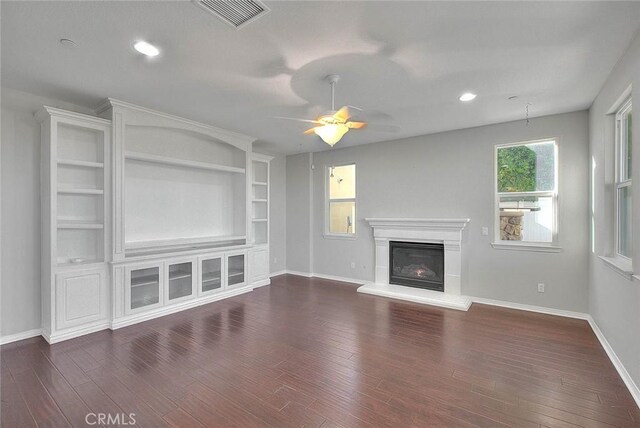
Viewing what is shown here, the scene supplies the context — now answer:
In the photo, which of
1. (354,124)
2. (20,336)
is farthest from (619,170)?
(20,336)

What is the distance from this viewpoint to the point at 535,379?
2.50 m

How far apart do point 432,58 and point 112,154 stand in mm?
3728

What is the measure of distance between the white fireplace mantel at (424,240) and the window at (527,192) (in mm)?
594

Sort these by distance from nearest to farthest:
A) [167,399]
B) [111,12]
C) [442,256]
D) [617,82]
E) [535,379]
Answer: [111,12], [167,399], [535,379], [617,82], [442,256]

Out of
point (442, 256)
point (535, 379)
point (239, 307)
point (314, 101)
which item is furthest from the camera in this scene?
point (442, 256)

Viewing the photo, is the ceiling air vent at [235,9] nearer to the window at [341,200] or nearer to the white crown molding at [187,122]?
the white crown molding at [187,122]

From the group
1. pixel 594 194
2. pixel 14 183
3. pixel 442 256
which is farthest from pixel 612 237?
pixel 14 183

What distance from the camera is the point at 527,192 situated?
4.24 metres

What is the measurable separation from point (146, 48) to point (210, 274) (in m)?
3.28

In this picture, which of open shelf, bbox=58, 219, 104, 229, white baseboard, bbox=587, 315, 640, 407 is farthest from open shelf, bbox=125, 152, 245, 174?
white baseboard, bbox=587, 315, 640, 407

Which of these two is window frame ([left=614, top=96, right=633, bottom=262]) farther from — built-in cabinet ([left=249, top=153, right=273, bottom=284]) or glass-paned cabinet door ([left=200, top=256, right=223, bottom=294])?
glass-paned cabinet door ([left=200, top=256, right=223, bottom=294])

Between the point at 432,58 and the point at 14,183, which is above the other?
the point at 432,58

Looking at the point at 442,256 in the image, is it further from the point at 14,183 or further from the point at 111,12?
the point at 14,183

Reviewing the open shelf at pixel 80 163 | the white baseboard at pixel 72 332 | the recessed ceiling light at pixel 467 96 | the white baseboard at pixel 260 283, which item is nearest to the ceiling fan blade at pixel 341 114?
the recessed ceiling light at pixel 467 96
